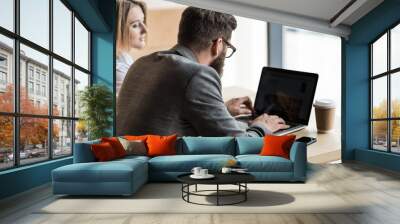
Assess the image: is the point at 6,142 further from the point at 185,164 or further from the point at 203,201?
the point at 203,201

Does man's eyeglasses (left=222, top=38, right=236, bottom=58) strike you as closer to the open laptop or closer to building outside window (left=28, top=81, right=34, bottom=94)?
the open laptop

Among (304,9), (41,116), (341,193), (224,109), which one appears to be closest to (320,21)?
(304,9)

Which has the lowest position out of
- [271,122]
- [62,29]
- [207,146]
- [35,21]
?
[207,146]

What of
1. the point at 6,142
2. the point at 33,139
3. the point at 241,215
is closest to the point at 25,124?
the point at 33,139

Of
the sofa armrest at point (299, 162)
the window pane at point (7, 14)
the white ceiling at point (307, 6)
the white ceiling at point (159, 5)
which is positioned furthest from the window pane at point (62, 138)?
the white ceiling at point (307, 6)

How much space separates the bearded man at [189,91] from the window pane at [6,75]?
3.25 meters

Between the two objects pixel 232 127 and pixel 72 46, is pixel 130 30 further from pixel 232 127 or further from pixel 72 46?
pixel 232 127

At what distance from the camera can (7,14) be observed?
4.85 meters

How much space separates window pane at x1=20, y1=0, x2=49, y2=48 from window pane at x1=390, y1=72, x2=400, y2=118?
6384 millimetres

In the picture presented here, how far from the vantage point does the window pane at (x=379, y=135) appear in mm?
8117

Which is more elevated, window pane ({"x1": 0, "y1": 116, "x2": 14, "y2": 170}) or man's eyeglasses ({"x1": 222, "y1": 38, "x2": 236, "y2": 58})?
man's eyeglasses ({"x1": 222, "y1": 38, "x2": 236, "y2": 58})

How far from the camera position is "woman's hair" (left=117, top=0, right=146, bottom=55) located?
8.48m

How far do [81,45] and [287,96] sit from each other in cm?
447

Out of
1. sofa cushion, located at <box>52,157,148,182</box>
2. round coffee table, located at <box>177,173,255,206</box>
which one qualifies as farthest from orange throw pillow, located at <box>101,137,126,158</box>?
round coffee table, located at <box>177,173,255,206</box>
